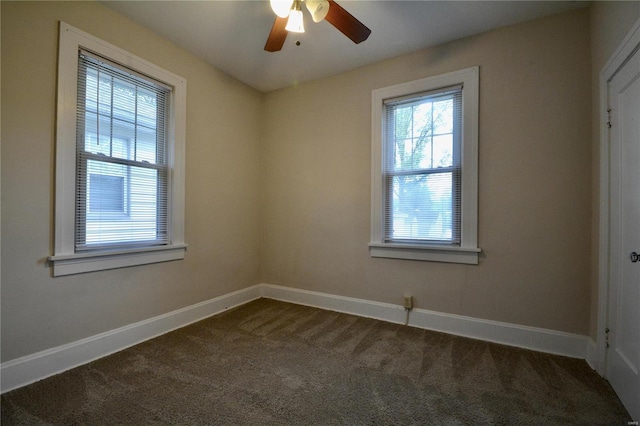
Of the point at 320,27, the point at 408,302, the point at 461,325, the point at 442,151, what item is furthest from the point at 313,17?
the point at 461,325

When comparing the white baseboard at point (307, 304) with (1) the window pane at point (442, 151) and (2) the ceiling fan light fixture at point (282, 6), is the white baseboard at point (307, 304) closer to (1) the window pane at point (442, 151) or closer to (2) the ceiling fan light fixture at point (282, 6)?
(1) the window pane at point (442, 151)

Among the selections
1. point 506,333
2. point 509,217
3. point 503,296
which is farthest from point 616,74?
point 506,333

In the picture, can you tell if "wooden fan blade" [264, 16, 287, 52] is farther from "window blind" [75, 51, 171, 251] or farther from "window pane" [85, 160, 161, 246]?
"window pane" [85, 160, 161, 246]

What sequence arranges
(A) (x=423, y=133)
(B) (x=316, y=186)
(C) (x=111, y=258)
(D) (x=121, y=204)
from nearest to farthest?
1. (C) (x=111, y=258)
2. (D) (x=121, y=204)
3. (A) (x=423, y=133)
4. (B) (x=316, y=186)

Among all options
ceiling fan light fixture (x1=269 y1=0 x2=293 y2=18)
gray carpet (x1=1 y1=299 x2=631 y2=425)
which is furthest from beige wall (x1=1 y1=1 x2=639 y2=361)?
ceiling fan light fixture (x1=269 y1=0 x2=293 y2=18)

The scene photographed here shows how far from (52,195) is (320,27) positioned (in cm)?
238

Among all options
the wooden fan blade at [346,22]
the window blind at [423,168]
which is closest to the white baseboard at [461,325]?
the window blind at [423,168]

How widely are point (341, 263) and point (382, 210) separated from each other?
0.76 m

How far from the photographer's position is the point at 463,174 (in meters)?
2.54

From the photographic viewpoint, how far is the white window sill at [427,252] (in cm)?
252

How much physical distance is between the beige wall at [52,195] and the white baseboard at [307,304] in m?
0.07

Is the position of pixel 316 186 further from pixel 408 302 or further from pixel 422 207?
pixel 408 302

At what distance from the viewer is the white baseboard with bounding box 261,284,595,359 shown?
2188 mm

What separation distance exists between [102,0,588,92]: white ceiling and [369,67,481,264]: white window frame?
1.20ft
